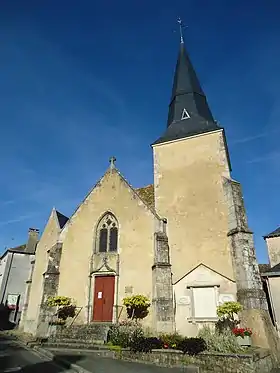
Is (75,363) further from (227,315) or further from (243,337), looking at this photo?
(227,315)

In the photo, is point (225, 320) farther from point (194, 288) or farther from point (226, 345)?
point (226, 345)

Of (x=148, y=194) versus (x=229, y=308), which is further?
(x=148, y=194)

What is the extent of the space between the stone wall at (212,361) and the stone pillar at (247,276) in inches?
70.1

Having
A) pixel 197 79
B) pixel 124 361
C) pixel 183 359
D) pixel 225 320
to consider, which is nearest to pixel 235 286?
pixel 225 320

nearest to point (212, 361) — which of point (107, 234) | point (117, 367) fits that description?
point (117, 367)

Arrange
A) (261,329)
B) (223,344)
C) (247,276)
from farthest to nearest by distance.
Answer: (247,276) < (261,329) < (223,344)

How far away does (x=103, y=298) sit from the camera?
1430cm

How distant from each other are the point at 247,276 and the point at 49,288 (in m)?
10.0

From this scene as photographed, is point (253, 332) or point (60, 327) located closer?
point (253, 332)

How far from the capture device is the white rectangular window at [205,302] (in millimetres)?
12480

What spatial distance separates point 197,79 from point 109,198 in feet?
44.0

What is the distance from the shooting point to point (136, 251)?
48.1 ft

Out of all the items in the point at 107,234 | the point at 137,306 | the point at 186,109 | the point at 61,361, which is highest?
the point at 186,109

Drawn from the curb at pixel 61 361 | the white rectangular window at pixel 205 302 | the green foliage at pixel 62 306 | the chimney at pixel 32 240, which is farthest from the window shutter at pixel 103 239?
the chimney at pixel 32 240
